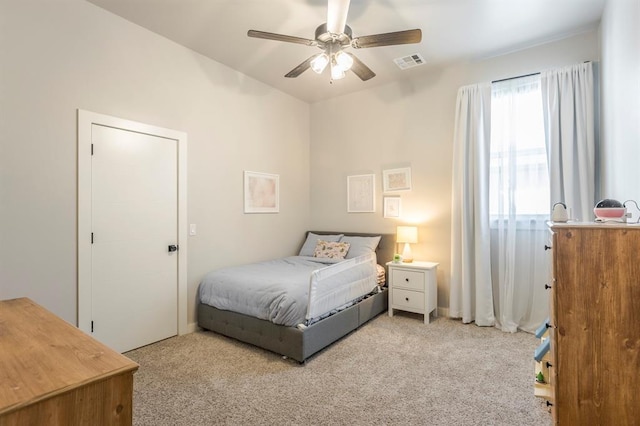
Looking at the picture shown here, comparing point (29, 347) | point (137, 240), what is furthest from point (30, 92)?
point (29, 347)

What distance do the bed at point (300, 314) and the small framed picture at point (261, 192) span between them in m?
0.75

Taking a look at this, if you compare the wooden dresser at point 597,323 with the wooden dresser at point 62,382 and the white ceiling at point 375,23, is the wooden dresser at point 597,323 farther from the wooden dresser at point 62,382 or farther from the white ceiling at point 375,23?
the white ceiling at point 375,23

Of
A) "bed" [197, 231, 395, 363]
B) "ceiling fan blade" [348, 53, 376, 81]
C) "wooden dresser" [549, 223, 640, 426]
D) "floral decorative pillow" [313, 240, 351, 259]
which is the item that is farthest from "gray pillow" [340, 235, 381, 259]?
"wooden dresser" [549, 223, 640, 426]

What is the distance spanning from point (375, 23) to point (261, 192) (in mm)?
2348

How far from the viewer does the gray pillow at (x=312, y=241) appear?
14.8 feet

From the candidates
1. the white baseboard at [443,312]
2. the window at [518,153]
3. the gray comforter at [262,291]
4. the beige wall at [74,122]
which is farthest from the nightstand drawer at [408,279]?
the beige wall at [74,122]

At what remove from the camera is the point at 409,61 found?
3.66 metres

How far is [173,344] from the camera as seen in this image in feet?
10.0

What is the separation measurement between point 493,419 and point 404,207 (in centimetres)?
263

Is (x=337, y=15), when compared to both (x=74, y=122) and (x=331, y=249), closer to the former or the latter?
(x=74, y=122)

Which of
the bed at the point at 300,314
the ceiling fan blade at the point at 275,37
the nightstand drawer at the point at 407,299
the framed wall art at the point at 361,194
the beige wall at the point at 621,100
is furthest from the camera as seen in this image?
the framed wall art at the point at 361,194

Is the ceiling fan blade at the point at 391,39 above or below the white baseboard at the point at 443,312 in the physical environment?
above

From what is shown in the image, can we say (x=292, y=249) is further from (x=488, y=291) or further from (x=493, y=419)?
(x=493, y=419)

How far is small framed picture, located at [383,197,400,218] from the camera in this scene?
167 inches
